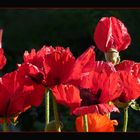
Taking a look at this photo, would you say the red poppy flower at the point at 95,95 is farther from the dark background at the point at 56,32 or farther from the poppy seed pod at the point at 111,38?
the dark background at the point at 56,32

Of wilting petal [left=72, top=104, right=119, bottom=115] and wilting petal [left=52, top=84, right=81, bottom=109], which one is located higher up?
wilting petal [left=52, top=84, right=81, bottom=109]

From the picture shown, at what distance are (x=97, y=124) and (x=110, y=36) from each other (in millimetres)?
109

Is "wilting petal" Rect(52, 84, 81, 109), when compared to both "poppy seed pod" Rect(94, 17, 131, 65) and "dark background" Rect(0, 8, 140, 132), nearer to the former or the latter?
"poppy seed pod" Rect(94, 17, 131, 65)

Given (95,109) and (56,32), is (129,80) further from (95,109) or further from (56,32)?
(56,32)

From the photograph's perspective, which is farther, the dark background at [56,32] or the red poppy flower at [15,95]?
the dark background at [56,32]

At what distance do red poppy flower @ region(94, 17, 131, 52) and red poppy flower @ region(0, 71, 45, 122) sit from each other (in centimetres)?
10

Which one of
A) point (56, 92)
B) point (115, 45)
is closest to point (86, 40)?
point (115, 45)

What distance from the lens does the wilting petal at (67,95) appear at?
1.76ft

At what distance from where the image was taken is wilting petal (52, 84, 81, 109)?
1.76ft

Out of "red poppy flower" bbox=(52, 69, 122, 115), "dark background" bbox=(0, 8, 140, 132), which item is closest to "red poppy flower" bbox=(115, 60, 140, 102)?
"red poppy flower" bbox=(52, 69, 122, 115)

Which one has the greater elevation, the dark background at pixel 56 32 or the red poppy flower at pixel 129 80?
the dark background at pixel 56 32

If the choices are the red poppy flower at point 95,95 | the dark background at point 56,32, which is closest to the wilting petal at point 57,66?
the red poppy flower at point 95,95

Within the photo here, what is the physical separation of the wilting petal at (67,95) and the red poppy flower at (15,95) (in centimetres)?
3

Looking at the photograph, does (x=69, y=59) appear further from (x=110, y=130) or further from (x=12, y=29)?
(x=12, y=29)
